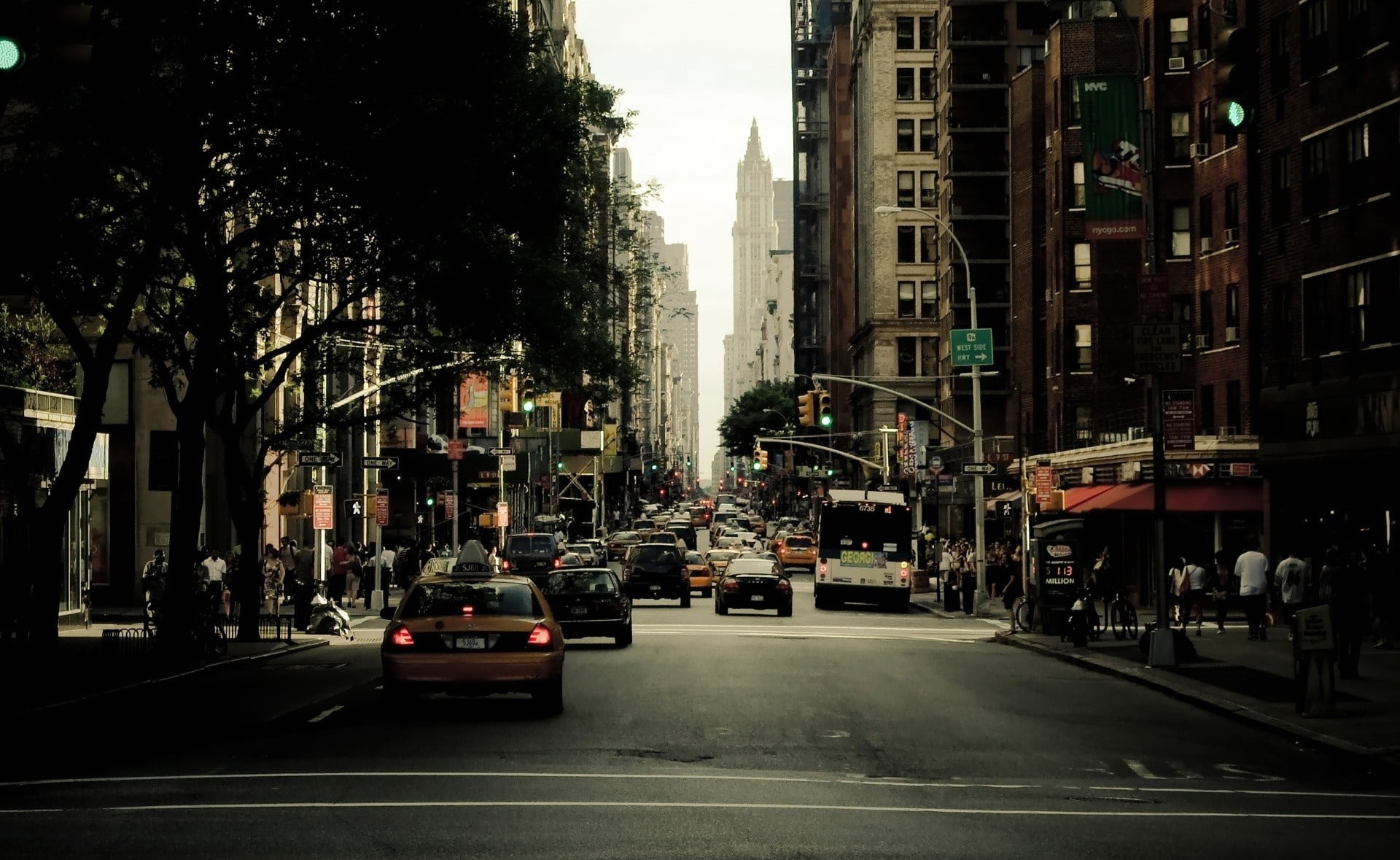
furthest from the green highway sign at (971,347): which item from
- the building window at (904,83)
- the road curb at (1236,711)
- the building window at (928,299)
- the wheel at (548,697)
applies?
the building window at (904,83)

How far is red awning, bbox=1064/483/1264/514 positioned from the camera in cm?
5259

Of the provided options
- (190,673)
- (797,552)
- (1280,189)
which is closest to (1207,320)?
(1280,189)

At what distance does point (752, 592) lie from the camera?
50062 millimetres

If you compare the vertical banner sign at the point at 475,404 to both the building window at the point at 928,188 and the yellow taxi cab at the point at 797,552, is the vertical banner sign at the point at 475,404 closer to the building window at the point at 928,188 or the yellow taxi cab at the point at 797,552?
the yellow taxi cab at the point at 797,552

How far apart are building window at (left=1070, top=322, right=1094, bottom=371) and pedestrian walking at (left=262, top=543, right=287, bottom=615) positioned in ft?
102

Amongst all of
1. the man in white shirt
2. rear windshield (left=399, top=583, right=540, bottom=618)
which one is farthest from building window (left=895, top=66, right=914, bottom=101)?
rear windshield (left=399, top=583, right=540, bottom=618)

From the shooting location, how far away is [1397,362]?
37.0 meters

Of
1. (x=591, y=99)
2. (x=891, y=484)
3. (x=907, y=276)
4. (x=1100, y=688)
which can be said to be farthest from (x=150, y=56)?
(x=907, y=276)

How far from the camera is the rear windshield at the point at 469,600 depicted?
2098 centimetres

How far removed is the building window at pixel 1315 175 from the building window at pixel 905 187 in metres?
76.6

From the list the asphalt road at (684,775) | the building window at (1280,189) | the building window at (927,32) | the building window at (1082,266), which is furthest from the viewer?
the building window at (927,32)

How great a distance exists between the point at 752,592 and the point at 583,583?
52.7ft

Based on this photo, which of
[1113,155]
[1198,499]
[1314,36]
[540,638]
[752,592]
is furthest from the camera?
[1198,499]

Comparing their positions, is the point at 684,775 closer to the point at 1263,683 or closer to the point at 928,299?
the point at 1263,683
